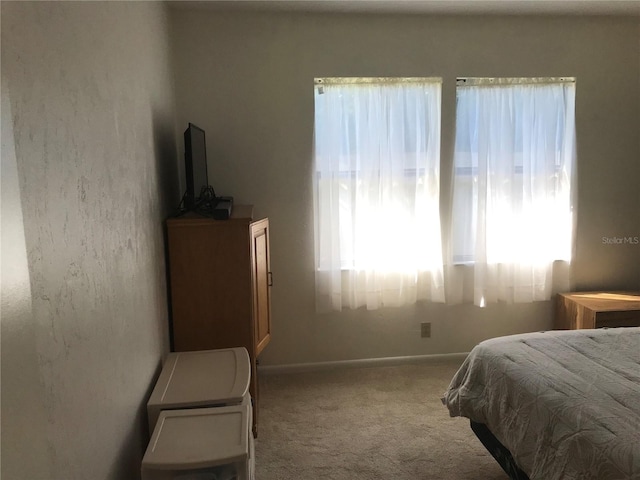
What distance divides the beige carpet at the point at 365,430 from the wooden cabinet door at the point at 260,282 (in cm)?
51

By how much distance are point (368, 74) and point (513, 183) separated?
131 cm

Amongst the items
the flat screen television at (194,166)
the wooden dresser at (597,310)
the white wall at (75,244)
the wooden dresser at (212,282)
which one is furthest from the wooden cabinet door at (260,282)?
the wooden dresser at (597,310)

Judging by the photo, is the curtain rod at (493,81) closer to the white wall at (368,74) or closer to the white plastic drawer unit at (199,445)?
the white wall at (368,74)

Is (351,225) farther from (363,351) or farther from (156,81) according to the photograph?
(156,81)

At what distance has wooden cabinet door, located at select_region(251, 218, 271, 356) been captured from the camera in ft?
8.80

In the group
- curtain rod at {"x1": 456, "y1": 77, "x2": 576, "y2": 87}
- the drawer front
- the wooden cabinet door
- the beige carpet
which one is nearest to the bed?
the beige carpet

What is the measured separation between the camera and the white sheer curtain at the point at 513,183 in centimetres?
348

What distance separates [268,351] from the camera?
11.7 feet

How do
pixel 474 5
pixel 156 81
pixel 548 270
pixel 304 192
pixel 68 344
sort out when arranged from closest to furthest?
1. pixel 68 344
2. pixel 156 81
3. pixel 474 5
4. pixel 304 192
5. pixel 548 270

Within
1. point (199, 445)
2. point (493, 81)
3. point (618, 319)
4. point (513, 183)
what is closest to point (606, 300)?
point (618, 319)

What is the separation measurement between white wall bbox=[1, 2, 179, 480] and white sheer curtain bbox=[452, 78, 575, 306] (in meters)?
2.27

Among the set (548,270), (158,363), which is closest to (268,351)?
(158,363)

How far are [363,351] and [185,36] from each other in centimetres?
254

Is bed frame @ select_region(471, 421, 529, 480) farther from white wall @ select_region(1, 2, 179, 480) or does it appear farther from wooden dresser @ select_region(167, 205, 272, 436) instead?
white wall @ select_region(1, 2, 179, 480)
